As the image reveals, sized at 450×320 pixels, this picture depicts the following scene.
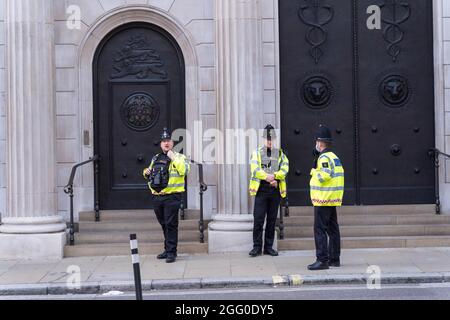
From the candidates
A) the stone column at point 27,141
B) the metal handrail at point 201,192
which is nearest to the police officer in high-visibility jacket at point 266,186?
the metal handrail at point 201,192

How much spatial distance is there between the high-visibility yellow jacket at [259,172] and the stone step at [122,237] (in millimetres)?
1583

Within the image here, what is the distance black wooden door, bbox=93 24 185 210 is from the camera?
13.7 meters

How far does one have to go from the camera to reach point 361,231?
12.9 metres

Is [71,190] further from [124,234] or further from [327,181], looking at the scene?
[327,181]

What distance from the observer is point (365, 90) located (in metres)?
13.7

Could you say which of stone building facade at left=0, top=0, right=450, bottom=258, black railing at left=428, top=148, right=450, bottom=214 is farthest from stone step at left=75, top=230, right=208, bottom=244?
black railing at left=428, top=148, right=450, bottom=214

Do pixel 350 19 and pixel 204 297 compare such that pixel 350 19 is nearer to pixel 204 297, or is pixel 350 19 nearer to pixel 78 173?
pixel 78 173

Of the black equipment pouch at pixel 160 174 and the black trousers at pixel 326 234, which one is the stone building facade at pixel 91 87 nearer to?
the black equipment pouch at pixel 160 174

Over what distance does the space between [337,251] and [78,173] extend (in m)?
5.14

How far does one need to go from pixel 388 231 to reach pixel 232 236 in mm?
2714

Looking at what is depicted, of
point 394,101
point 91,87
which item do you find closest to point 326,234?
point 394,101

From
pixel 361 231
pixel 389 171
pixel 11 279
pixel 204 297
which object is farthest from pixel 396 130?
pixel 11 279

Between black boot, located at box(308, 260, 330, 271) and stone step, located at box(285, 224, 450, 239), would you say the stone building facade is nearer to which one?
stone step, located at box(285, 224, 450, 239)

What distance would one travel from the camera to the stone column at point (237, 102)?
12.6 m
